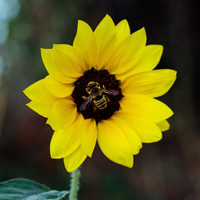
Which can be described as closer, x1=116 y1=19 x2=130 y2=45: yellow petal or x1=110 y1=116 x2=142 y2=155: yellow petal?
x1=110 y1=116 x2=142 y2=155: yellow petal

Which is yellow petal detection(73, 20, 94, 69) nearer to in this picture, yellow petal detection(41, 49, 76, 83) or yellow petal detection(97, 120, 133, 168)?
yellow petal detection(41, 49, 76, 83)

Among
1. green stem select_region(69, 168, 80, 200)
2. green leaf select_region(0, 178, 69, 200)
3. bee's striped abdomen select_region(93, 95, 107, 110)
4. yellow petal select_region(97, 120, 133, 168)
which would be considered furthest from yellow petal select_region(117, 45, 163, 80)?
green leaf select_region(0, 178, 69, 200)

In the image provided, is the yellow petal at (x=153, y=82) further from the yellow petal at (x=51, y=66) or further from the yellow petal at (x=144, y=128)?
the yellow petal at (x=51, y=66)

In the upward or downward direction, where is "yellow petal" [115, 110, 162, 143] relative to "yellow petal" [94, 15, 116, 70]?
downward

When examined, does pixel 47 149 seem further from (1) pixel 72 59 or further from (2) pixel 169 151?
(1) pixel 72 59

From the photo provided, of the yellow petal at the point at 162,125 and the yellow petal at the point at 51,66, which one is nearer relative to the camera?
the yellow petal at the point at 51,66

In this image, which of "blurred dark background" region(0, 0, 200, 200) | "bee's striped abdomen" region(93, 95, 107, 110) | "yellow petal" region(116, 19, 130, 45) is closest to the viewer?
"yellow petal" region(116, 19, 130, 45)

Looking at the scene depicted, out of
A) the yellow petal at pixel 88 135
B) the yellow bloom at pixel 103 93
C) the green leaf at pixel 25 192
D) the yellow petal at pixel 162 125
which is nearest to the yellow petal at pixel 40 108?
the yellow bloom at pixel 103 93

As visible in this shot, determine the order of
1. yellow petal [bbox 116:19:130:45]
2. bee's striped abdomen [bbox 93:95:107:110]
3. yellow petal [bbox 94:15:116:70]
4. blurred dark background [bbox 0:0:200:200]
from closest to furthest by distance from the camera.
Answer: yellow petal [bbox 94:15:116:70] → yellow petal [bbox 116:19:130:45] → bee's striped abdomen [bbox 93:95:107:110] → blurred dark background [bbox 0:0:200:200]
